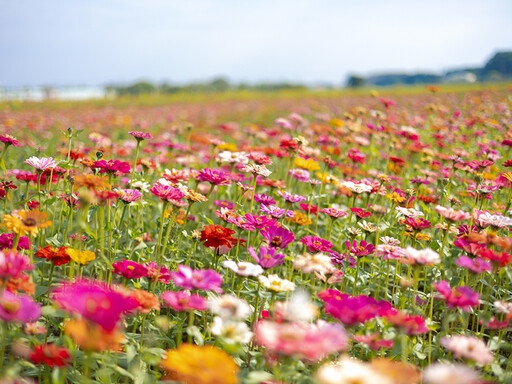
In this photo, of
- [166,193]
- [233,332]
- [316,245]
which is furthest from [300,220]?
[233,332]

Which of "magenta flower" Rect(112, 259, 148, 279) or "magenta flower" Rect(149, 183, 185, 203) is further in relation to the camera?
"magenta flower" Rect(149, 183, 185, 203)

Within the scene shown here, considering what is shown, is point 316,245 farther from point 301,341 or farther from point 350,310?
point 301,341

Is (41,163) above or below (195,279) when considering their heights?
above

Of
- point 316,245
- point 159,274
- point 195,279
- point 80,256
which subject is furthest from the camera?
point 316,245

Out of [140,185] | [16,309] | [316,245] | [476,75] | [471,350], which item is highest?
[476,75]

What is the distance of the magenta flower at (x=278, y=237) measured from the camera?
5.22 feet

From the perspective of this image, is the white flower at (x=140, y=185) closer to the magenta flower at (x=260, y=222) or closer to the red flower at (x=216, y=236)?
the red flower at (x=216, y=236)

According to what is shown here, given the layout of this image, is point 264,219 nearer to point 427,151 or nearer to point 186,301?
point 186,301

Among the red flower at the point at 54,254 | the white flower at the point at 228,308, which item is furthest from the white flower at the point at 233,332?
the red flower at the point at 54,254

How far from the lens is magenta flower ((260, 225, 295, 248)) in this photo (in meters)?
1.59

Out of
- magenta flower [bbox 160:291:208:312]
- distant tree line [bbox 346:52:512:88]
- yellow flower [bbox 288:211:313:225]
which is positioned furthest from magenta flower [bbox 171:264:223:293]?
distant tree line [bbox 346:52:512:88]

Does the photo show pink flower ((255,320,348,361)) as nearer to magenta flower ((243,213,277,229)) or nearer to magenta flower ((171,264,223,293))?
magenta flower ((171,264,223,293))

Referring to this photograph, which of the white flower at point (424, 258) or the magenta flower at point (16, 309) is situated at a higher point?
the magenta flower at point (16, 309)

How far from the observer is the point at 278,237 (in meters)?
1.61
